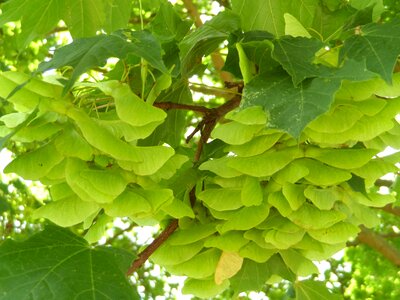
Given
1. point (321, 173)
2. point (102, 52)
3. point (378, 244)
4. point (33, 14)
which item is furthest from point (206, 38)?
point (378, 244)

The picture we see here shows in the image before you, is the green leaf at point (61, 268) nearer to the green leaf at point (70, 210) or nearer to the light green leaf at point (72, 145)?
the green leaf at point (70, 210)

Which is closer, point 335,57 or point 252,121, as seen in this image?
point 252,121

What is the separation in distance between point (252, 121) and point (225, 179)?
0.25m

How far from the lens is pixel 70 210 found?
1407mm

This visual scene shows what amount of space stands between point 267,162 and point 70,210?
1.39 ft

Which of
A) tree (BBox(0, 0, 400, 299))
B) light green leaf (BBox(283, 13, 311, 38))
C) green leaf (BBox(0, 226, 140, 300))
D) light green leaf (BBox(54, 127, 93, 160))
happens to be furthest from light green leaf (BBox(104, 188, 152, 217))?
light green leaf (BBox(283, 13, 311, 38))

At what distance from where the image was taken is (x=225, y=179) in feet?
4.87

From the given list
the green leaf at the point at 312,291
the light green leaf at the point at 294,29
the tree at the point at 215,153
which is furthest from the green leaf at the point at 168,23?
the green leaf at the point at 312,291

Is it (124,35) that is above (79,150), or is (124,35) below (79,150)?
above

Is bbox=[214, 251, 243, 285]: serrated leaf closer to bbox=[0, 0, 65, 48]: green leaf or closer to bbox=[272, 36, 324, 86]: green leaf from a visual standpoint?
bbox=[272, 36, 324, 86]: green leaf

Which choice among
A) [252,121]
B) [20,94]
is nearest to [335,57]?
[252,121]

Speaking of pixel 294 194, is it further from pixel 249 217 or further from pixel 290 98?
pixel 290 98

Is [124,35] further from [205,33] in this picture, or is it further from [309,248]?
[309,248]

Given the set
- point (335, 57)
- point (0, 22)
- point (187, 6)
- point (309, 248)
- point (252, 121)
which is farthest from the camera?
point (187, 6)
